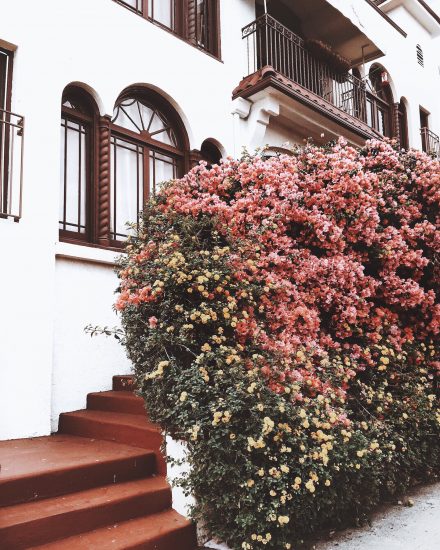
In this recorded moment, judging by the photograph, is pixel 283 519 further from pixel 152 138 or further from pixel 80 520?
pixel 152 138

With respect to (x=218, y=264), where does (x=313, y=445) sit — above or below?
below

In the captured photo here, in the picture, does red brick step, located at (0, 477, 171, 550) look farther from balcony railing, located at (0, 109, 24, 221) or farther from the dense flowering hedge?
balcony railing, located at (0, 109, 24, 221)

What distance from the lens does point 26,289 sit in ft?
17.7

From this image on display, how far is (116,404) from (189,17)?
6202 mm

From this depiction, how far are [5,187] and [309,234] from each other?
10.8ft

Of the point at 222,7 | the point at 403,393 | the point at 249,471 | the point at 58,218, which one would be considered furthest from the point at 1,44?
the point at 403,393

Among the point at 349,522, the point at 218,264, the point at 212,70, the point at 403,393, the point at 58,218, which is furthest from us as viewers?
the point at 212,70

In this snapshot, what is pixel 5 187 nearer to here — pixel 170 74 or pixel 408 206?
pixel 170 74

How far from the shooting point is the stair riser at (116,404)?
526 centimetres

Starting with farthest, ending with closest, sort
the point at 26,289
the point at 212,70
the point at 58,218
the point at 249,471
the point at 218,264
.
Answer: the point at 212,70
the point at 58,218
the point at 26,289
the point at 218,264
the point at 249,471

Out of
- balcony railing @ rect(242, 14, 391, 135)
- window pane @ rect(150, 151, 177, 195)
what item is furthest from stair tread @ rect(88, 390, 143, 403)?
balcony railing @ rect(242, 14, 391, 135)

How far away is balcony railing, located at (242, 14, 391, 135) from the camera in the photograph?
9.20m

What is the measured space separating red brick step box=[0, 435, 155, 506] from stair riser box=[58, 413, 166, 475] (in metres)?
0.07

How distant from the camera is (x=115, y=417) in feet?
17.0
